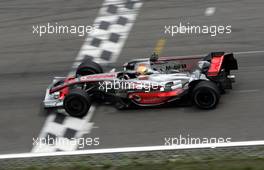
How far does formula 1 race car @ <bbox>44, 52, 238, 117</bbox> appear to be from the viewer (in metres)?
12.4

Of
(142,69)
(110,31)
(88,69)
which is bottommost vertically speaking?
(142,69)

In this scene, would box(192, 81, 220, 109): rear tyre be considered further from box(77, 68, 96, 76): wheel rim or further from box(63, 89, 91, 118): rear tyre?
box(77, 68, 96, 76): wheel rim

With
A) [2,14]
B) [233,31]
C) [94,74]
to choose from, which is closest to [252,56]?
[233,31]

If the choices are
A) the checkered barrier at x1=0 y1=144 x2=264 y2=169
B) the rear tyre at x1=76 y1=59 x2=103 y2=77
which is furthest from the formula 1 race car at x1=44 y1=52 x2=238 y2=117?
the checkered barrier at x1=0 y1=144 x2=264 y2=169

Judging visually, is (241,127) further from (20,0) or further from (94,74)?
(20,0)

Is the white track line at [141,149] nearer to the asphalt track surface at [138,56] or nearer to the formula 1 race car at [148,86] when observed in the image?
the asphalt track surface at [138,56]

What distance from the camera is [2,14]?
1931 centimetres

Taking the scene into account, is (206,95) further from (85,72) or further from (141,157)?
(85,72)

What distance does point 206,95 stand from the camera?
12258 millimetres

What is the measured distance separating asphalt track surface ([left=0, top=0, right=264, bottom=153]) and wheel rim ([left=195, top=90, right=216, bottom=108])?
7.5 inches

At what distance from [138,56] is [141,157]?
5667 millimetres

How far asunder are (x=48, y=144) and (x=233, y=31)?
7037 mm

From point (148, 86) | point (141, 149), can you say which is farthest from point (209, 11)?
point (141, 149)

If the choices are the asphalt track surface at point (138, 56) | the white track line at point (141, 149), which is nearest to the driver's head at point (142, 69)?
the asphalt track surface at point (138, 56)
